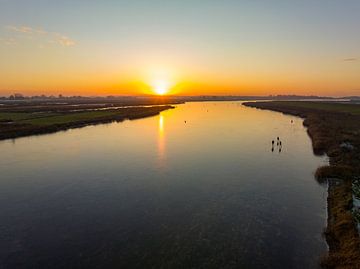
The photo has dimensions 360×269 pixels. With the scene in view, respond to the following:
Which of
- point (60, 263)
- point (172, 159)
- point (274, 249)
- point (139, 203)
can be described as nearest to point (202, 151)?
point (172, 159)

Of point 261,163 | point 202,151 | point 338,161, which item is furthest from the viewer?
point 202,151

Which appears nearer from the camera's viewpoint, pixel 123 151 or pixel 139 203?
pixel 139 203

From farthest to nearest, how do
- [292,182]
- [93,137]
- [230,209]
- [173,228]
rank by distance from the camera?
1. [93,137]
2. [292,182]
3. [230,209]
4. [173,228]

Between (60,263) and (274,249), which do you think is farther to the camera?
(274,249)

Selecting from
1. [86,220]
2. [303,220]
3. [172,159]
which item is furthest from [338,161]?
[86,220]

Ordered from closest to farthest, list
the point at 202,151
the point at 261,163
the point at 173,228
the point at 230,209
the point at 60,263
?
1. the point at 60,263
2. the point at 173,228
3. the point at 230,209
4. the point at 261,163
5. the point at 202,151

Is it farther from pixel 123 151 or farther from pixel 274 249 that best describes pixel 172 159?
→ pixel 274 249

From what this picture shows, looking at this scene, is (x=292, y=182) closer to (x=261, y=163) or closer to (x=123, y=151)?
(x=261, y=163)

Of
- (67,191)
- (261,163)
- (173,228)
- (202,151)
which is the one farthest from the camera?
(202,151)
